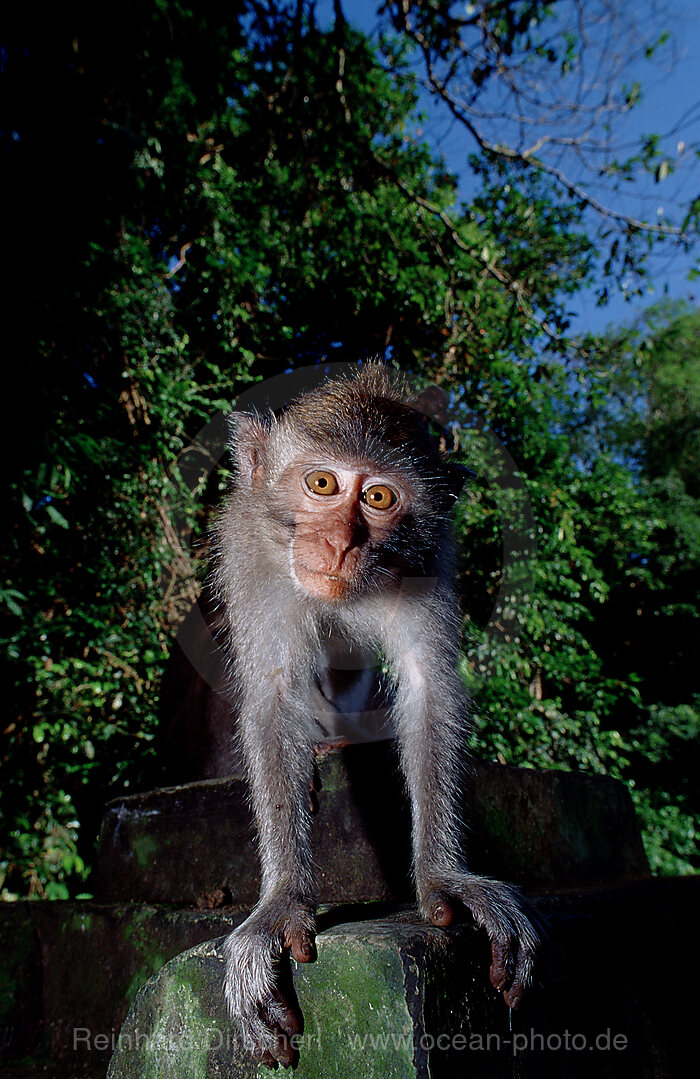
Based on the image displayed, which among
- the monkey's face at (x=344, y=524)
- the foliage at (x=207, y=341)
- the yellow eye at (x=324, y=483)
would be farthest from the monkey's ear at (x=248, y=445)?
the foliage at (x=207, y=341)

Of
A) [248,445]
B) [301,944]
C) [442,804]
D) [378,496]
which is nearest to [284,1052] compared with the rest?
[301,944]

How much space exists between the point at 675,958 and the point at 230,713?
79.2 inches

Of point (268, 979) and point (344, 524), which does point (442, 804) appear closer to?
point (268, 979)

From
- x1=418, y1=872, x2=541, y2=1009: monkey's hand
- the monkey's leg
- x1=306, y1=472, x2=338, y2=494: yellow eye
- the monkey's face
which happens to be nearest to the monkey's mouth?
the monkey's face

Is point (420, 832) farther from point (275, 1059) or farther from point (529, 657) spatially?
point (529, 657)

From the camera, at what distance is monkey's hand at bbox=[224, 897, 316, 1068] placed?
54.6 inches

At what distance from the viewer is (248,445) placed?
280cm

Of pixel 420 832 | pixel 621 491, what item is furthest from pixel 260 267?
pixel 420 832

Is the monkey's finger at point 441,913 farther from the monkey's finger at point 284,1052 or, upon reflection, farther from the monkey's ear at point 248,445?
the monkey's ear at point 248,445

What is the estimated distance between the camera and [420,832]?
1999 millimetres

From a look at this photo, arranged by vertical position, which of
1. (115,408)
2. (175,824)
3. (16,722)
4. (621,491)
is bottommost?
(175,824)

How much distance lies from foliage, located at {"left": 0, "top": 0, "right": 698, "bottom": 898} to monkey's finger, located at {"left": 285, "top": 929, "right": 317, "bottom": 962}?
2.90 meters

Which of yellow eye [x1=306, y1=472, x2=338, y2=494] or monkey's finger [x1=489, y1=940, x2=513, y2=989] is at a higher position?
yellow eye [x1=306, y1=472, x2=338, y2=494]

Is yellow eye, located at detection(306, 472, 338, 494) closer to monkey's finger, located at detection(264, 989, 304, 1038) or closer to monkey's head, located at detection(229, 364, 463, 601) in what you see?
monkey's head, located at detection(229, 364, 463, 601)
